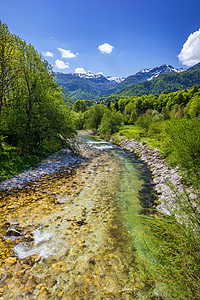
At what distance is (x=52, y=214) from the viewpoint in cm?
681

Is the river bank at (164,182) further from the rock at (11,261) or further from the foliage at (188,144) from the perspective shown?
the rock at (11,261)

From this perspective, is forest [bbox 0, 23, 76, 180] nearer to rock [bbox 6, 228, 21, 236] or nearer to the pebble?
the pebble

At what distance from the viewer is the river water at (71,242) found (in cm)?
387

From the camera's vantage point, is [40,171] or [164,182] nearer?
[164,182]

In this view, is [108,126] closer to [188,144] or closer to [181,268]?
[188,144]

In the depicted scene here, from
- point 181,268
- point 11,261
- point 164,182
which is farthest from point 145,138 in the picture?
point 11,261

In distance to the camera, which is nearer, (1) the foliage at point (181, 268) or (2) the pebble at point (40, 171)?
(1) the foliage at point (181, 268)

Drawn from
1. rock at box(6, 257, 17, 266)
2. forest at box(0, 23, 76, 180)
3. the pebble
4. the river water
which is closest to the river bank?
the river water

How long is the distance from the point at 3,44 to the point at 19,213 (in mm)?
11419

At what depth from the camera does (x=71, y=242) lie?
536 centimetres

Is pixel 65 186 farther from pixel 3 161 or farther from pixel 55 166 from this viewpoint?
pixel 3 161

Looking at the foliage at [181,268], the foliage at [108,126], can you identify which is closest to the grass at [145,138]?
the foliage at [108,126]

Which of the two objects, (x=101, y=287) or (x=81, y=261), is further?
(x=81, y=261)

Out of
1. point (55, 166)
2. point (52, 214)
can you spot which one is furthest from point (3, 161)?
point (52, 214)
